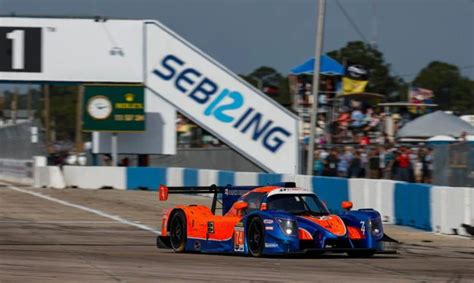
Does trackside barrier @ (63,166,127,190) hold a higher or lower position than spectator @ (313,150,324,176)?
lower

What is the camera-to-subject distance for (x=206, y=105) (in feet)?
119

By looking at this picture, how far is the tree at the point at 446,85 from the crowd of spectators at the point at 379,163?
2065 inches

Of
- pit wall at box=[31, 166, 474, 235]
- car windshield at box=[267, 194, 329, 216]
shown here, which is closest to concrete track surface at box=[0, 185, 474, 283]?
pit wall at box=[31, 166, 474, 235]

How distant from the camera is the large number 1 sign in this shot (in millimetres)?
35844

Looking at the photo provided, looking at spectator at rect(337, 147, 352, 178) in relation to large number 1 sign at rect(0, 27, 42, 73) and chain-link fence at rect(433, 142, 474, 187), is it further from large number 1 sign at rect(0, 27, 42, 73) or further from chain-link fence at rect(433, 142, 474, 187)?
large number 1 sign at rect(0, 27, 42, 73)

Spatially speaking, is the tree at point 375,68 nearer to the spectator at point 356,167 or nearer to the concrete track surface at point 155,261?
the spectator at point 356,167

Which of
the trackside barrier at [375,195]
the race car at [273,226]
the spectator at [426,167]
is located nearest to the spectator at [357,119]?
the spectator at [426,167]

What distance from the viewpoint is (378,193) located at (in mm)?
21203

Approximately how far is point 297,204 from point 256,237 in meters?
0.78

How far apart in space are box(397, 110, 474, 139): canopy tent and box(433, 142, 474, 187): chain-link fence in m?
13.6

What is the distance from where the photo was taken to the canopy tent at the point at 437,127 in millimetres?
34594

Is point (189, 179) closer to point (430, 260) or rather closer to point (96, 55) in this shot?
point (96, 55)

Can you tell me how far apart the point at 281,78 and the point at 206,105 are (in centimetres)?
7225

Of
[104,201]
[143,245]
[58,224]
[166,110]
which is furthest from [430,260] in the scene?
[166,110]
